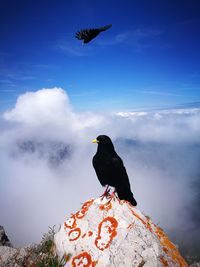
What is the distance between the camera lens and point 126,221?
7570 millimetres

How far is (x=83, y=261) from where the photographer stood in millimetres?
6973

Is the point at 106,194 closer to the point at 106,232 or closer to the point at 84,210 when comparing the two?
the point at 84,210

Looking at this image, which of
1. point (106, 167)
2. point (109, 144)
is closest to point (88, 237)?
point (106, 167)

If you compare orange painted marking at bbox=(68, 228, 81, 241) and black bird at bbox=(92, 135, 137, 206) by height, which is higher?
black bird at bbox=(92, 135, 137, 206)

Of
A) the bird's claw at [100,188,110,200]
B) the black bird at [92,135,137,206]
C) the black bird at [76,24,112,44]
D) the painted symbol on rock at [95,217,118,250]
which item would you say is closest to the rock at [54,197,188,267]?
the painted symbol on rock at [95,217,118,250]

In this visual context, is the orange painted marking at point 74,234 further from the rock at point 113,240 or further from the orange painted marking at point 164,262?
the orange painted marking at point 164,262

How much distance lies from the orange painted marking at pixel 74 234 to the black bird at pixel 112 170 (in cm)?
175

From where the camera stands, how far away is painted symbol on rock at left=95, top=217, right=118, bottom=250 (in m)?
7.13

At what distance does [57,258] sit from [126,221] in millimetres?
2700

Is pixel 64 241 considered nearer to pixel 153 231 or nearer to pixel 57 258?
pixel 57 258

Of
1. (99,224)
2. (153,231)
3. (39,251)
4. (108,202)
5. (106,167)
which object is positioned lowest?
(39,251)

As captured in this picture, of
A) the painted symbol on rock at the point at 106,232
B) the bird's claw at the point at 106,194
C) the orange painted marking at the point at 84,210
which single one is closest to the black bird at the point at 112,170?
the bird's claw at the point at 106,194

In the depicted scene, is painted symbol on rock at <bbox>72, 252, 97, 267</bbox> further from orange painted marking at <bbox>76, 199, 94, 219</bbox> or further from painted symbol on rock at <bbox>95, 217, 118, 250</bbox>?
orange painted marking at <bbox>76, 199, 94, 219</bbox>

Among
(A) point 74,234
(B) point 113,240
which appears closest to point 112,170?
(B) point 113,240
